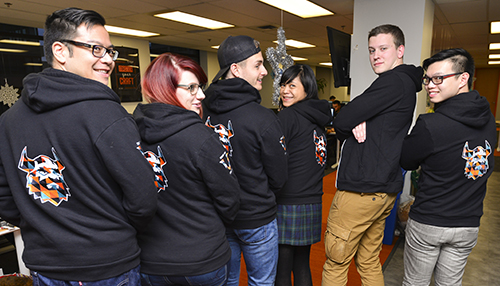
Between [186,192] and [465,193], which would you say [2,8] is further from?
[465,193]

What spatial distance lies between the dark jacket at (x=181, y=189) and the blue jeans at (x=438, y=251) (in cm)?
109

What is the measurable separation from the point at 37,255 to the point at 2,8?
4789mm

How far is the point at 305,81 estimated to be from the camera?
70.8 inches

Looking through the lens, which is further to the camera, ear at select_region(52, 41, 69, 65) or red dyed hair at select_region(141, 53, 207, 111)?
red dyed hair at select_region(141, 53, 207, 111)

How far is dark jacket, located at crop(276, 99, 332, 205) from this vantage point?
1.71 metres

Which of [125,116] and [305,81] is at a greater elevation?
[305,81]

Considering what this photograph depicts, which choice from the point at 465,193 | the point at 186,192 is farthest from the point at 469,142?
the point at 186,192

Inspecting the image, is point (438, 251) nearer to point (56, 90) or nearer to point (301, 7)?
point (56, 90)

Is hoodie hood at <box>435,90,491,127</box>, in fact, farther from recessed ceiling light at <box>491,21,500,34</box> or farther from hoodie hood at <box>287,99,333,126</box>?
recessed ceiling light at <box>491,21,500,34</box>

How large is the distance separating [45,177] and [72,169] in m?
0.08

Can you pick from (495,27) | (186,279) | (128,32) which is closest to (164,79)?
(186,279)

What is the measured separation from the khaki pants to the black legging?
0.40 feet

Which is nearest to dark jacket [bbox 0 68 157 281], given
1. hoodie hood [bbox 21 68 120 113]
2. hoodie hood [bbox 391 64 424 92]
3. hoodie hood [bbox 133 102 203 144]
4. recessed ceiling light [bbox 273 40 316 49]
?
hoodie hood [bbox 21 68 120 113]

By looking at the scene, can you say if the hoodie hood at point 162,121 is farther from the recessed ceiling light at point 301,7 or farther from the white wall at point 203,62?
the recessed ceiling light at point 301,7
